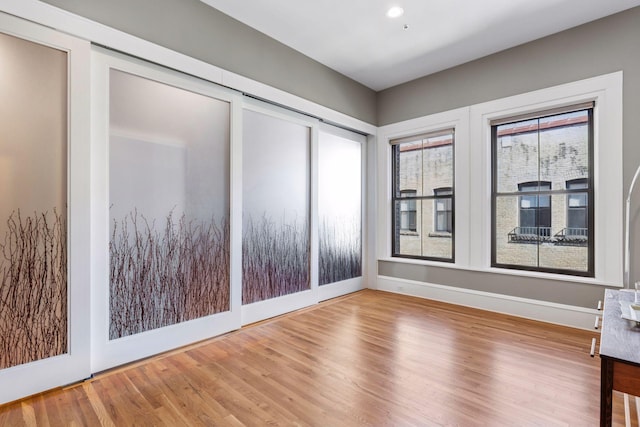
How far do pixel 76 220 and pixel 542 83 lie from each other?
4732 millimetres

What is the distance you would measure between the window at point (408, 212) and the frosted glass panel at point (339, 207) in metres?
0.67

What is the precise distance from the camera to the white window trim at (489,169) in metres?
3.17

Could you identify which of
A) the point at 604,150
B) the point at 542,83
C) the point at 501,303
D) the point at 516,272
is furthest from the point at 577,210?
the point at 542,83

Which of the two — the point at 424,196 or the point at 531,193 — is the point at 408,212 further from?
the point at 531,193

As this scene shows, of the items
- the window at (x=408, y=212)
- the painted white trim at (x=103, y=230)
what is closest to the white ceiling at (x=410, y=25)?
the painted white trim at (x=103, y=230)

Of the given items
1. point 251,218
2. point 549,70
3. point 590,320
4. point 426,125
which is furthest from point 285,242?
point 549,70

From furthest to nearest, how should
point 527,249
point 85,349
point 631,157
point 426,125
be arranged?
1. point 426,125
2. point 527,249
3. point 631,157
4. point 85,349

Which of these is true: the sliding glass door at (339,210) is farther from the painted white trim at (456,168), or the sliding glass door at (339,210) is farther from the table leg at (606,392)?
the table leg at (606,392)

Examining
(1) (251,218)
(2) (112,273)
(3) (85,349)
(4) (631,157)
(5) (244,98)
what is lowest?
(3) (85,349)

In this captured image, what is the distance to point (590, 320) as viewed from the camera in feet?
10.8

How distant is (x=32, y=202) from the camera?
6.90 feet

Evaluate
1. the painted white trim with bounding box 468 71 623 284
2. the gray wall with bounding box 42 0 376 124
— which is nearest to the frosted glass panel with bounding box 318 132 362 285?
the gray wall with bounding box 42 0 376 124

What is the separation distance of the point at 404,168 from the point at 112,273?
4096mm

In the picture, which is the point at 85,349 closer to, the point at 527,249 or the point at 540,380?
the point at 540,380
